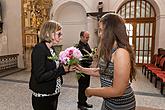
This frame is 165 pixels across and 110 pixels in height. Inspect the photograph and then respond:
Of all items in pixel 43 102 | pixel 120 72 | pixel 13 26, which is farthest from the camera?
pixel 13 26

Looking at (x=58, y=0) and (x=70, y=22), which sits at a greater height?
(x=58, y=0)

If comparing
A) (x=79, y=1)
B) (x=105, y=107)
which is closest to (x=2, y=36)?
(x=79, y=1)

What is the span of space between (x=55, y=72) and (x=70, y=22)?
318 inches

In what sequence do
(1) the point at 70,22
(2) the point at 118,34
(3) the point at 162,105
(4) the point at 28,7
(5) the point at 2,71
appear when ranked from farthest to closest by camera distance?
(1) the point at 70,22
(4) the point at 28,7
(5) the point at 2,71
(3) the point at 162,105
(2) the point at 118,34

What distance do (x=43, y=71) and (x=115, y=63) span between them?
0.83m

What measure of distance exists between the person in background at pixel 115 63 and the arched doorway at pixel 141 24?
7740mm

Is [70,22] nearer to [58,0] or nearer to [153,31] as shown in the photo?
[58,0]

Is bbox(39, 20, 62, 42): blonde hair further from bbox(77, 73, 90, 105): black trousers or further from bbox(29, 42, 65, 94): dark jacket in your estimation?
bbox(77, 73, 90, 105): black trousers

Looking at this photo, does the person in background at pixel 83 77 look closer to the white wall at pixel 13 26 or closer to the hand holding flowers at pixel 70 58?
the hand holding flowers at pixel 70 58

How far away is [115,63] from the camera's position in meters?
1.23

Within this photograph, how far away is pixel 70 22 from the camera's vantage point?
975cm

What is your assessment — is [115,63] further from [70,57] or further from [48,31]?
[48,31]

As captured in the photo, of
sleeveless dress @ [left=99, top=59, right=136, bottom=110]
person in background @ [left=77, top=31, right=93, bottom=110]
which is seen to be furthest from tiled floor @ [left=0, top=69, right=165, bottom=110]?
sleeveless dress @ [left=99, top=59, right=136, bottom=110]

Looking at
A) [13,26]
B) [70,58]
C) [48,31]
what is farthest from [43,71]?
[13,26]
